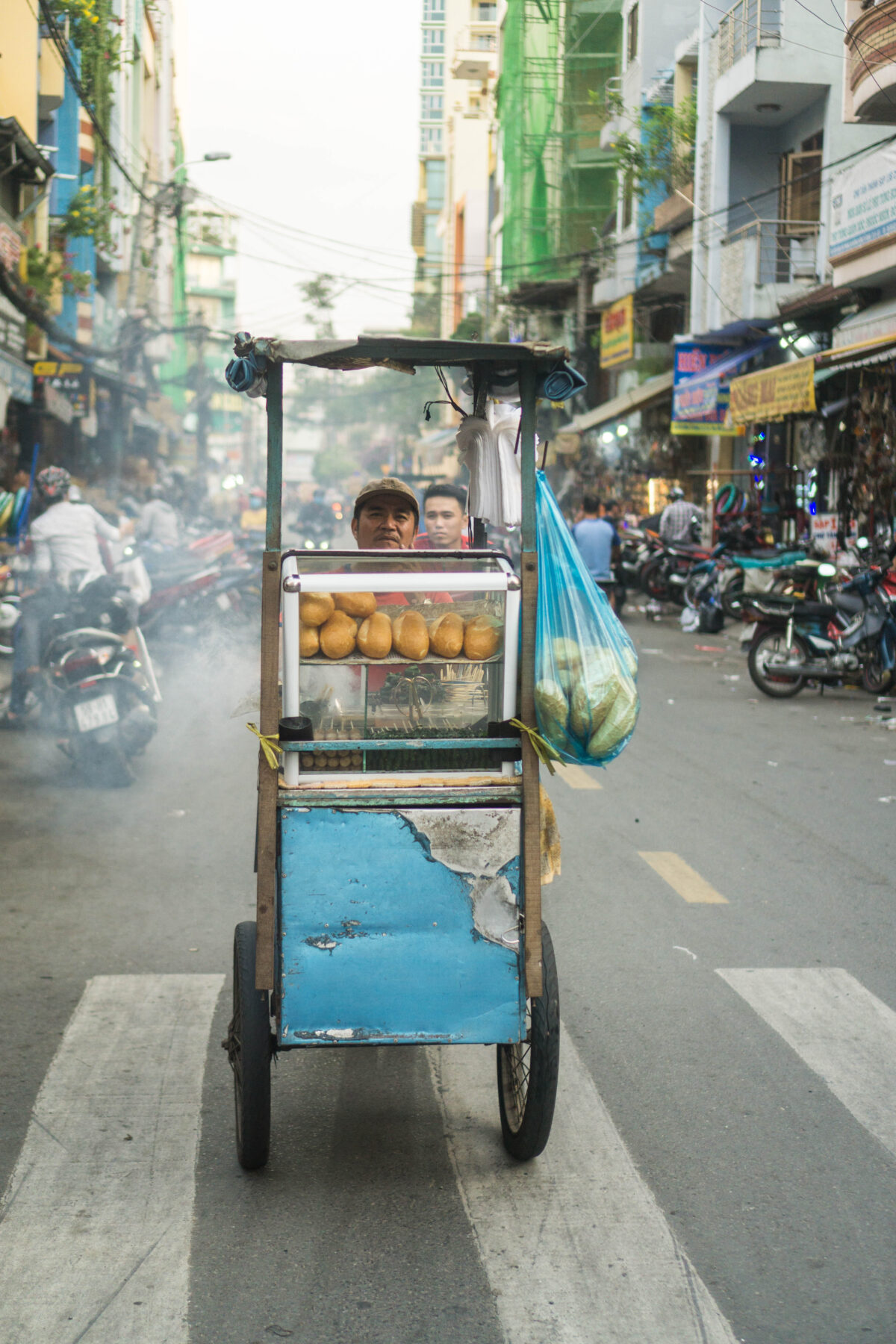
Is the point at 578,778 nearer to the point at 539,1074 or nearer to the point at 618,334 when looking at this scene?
the point at 539,1074

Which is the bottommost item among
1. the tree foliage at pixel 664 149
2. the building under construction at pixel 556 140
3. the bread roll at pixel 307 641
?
the bread roll at pixel 307 641

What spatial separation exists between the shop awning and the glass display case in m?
23.0

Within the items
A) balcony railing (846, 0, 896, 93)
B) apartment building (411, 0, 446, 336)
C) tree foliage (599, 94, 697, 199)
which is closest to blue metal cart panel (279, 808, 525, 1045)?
balcony railing (846, 0, 896, 93)

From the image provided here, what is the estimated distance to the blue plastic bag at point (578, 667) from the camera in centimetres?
322

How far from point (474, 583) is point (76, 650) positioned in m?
5.25

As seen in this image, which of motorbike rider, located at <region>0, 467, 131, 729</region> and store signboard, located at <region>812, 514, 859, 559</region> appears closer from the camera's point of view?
motorbike rider, located at <region>0, 467, 131, 729</region>

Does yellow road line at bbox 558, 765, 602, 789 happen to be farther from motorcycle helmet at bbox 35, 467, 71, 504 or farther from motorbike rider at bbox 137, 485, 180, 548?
motorbike rider at bbox 137, 485, 180, 548

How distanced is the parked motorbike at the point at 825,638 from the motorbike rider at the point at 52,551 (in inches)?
228

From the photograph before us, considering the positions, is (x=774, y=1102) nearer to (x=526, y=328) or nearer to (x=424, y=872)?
(x=424, y=872)

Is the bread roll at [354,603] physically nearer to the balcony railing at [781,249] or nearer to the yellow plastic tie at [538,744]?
the yellow plastic tie at [538,744]

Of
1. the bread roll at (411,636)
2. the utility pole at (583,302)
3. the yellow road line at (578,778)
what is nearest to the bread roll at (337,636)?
the bread roll at (411,636)

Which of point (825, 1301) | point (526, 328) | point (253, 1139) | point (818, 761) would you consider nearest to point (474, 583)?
point (253, 1139)

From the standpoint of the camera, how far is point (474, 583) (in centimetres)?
327

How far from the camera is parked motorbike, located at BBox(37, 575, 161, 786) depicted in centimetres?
794
